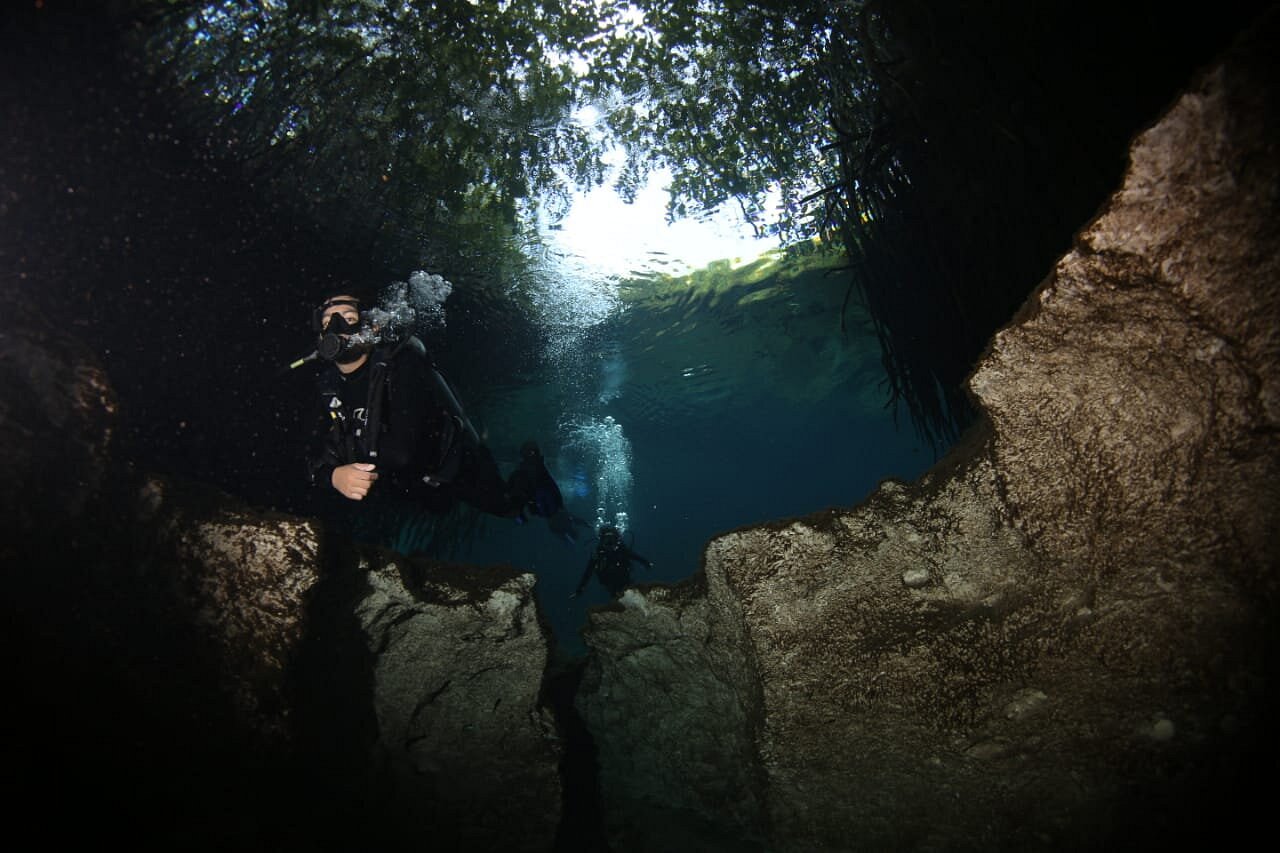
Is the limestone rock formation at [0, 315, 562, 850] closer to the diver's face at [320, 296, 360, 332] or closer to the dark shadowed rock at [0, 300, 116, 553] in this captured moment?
the dark shadowed rock at [0, 300, 116, 553]

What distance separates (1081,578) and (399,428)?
421 centimetres

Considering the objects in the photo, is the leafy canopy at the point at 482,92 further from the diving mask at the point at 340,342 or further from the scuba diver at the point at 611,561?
the scuba diver at the point at 611,561

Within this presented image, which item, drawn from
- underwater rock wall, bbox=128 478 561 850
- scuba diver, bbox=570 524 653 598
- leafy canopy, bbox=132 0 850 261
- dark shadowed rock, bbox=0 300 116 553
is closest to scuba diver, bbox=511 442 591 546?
underwater rock wall, bbox=128 478 561 850

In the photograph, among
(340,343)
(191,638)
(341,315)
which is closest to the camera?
(191,638)

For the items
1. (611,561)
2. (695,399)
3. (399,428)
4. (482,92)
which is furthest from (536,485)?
(695,399)

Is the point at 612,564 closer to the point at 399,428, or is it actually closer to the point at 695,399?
the point at 399,428

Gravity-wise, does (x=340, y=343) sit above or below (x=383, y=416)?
above

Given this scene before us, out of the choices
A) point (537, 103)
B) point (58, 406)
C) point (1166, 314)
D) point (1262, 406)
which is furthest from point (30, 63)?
point (1262, 406)

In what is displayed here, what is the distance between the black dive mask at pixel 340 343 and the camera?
4129mm

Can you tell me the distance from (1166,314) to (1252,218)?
330 mm

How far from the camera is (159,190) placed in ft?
13.5

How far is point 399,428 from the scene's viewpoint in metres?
4.05

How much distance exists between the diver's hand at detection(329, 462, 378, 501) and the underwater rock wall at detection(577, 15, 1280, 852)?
280 centimetres

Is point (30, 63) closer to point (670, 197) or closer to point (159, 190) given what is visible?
point (159, 190)
